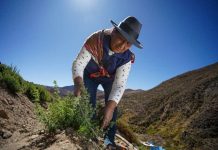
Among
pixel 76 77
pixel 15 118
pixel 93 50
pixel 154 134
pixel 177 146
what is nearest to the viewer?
pixel 76 77

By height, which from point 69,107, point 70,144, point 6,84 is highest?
point 6,84

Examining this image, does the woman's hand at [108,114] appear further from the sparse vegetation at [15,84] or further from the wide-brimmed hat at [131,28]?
the sparse vegetation at [15,84]

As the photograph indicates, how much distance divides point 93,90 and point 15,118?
2570mm

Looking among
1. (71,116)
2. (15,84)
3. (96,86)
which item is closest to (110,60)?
(96,86)

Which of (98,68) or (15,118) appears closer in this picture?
(98,68)

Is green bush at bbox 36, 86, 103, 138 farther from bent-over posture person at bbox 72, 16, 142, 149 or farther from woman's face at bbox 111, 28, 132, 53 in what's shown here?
woman's face at bbox 111, 28, 132, 53

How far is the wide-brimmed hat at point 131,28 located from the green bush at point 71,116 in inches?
44.4

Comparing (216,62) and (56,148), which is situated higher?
(216,62)

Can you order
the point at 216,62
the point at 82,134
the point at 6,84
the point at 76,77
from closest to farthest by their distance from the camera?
the point at 82,134 < the point at 76,77 < the point at 6,84 < the point at 216,62

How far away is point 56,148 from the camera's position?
2.74m

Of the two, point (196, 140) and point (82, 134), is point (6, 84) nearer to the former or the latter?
point (82, 134)

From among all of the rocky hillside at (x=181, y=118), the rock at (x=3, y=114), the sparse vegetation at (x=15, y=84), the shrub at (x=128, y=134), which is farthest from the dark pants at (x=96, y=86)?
the rocky hillside at (x=181, y=118)

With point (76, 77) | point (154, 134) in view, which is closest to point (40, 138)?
point (76, 77)

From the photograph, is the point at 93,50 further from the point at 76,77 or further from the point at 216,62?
the point at 216,62
